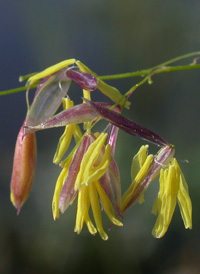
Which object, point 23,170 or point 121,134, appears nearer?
point 23,170

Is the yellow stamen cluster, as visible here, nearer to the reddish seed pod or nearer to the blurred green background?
the reddish seed pod

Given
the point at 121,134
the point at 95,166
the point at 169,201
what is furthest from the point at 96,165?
the point at 121,134

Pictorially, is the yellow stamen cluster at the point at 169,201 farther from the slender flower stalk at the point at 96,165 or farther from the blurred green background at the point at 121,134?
the blurred green background at the point at 121,134

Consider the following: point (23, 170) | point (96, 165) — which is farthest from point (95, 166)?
point (23, 170)

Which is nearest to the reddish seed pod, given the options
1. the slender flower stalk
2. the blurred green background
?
the slender flower stalk

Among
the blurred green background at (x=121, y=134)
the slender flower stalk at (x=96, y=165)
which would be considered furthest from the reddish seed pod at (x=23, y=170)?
the blurred green background at (x=121, y=134)

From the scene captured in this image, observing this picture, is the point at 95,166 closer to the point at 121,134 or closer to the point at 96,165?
the point at 96,165
